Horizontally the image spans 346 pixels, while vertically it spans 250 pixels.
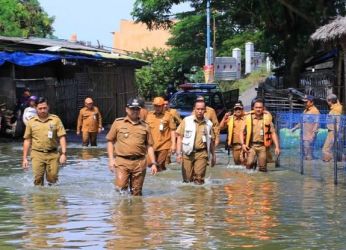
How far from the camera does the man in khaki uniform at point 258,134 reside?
15.6 metres

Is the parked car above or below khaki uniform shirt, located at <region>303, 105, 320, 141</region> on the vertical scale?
above

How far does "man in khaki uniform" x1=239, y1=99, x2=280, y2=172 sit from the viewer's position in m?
15.6

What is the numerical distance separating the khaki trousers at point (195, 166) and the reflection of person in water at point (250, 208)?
0.52 metres

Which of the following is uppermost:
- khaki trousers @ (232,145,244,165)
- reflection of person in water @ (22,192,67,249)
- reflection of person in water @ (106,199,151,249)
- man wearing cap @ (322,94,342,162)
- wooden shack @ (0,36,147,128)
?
wooden shack @ (0,36,147,128)

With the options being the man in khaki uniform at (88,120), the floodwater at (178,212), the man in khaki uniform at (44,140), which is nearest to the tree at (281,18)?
the man in khaki uniform at (88,120)

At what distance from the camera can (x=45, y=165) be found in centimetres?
1288

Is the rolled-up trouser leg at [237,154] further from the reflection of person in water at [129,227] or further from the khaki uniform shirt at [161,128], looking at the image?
the reflection of person in water at [129,227]

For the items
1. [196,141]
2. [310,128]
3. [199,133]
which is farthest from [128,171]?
[310,128]

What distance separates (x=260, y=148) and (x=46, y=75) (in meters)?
15.1

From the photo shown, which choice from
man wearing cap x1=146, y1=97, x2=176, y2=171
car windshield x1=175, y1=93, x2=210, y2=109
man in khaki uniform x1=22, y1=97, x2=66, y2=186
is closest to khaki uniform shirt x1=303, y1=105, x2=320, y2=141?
man wearing cap x1=146, y1=97, x2=176, y2=171

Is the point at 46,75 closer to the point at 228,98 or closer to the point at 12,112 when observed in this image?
the point at 12,112

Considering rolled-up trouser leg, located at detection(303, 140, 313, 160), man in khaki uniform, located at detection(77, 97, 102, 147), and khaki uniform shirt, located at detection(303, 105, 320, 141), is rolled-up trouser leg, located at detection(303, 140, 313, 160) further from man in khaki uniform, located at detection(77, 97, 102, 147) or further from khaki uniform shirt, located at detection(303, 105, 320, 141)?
man in khaki uniform, located at detection(77, 97, 102, 147)

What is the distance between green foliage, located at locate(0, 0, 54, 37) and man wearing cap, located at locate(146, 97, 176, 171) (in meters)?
33.7

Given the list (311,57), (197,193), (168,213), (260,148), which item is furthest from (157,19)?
(168,213)
